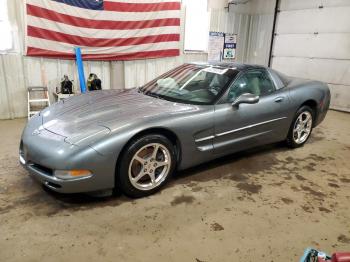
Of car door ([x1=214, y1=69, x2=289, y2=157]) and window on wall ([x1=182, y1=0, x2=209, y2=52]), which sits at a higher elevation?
window on wall ([x1=182, y1=0, x2=209, y2=52])

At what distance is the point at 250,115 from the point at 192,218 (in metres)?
1.39

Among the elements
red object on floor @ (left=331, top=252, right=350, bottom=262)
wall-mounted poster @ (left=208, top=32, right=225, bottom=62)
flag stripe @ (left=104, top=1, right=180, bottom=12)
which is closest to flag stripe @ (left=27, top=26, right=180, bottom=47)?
flag stripe @ (left=104, top=1, right=180, bottom=12)

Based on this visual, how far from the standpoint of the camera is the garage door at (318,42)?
6.66 m

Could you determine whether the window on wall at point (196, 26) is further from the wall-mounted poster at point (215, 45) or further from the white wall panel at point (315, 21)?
the white wall panel at point (315, 21)

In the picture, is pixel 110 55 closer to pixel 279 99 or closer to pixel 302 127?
pixel 279 99

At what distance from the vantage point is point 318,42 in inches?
277

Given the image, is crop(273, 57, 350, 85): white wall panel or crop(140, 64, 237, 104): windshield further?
crop(273, 57, 350, 85): white wall panel

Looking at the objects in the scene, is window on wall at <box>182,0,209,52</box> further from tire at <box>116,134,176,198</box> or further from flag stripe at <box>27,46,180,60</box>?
tire at <box>116,134,176,198</box>

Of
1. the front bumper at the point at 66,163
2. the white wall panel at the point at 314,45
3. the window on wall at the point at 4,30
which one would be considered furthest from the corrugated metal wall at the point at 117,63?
the front bumper at the point at 66,163

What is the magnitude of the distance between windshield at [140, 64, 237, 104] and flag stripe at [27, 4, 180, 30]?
257 centimetres

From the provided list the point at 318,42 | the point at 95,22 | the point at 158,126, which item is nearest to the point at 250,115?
the point at 158,126

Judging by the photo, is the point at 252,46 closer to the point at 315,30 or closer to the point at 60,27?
the point at 315,30

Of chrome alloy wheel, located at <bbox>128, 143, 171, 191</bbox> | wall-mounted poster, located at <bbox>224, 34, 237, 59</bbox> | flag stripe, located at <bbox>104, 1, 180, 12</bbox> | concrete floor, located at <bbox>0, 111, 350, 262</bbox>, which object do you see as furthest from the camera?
wall-mounted poster, located at <bbox>224, 34, 237, 59</bbox>

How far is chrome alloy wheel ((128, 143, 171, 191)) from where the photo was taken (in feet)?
8.34
